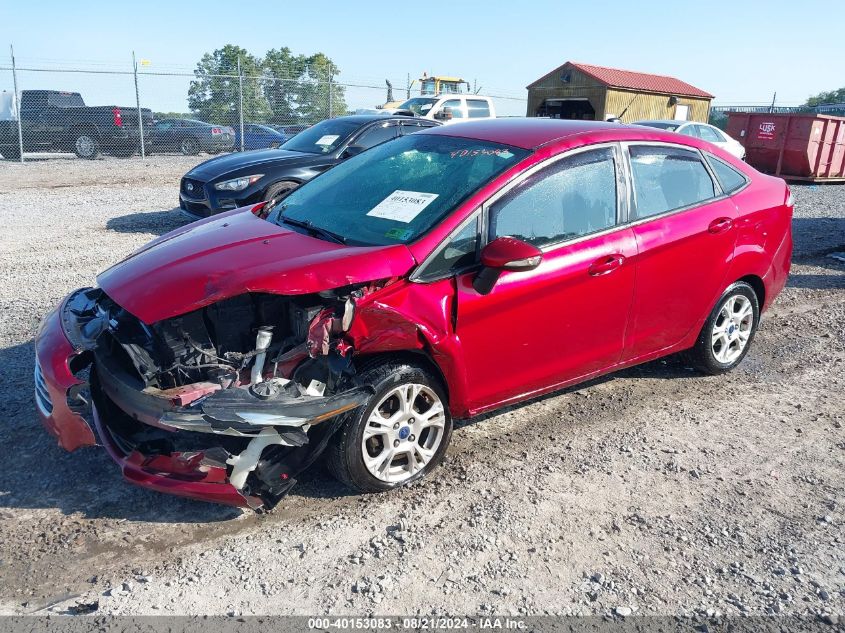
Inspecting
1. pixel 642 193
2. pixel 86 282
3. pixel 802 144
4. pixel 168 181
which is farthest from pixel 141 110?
pixel 642 193

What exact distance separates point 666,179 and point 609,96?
73.7 feet

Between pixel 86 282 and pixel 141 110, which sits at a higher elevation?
pixel 141 110

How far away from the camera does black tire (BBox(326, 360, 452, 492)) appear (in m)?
3.39

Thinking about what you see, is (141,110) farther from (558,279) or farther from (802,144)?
(558,279)

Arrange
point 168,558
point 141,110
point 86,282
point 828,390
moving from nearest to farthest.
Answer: point 168,558 < point 828,390 < point 86,282 < point 141,110

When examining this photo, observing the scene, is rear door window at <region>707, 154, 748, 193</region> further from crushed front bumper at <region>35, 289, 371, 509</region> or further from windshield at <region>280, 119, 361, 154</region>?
windshield at <region>280, 119, 361, 154</region>

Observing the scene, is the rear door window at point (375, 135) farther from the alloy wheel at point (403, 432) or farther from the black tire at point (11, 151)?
the black tire at point (11, 151)

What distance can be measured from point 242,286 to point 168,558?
1.23m

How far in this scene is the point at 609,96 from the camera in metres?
25.4

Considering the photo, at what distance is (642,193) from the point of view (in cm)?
443

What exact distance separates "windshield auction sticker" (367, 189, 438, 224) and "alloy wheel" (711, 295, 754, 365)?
2389mm

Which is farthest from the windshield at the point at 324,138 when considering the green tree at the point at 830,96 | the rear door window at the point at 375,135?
the green tree at the point at 830,96

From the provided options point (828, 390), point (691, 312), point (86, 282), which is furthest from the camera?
point (86, 282)

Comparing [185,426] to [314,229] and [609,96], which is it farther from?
[609,96]
